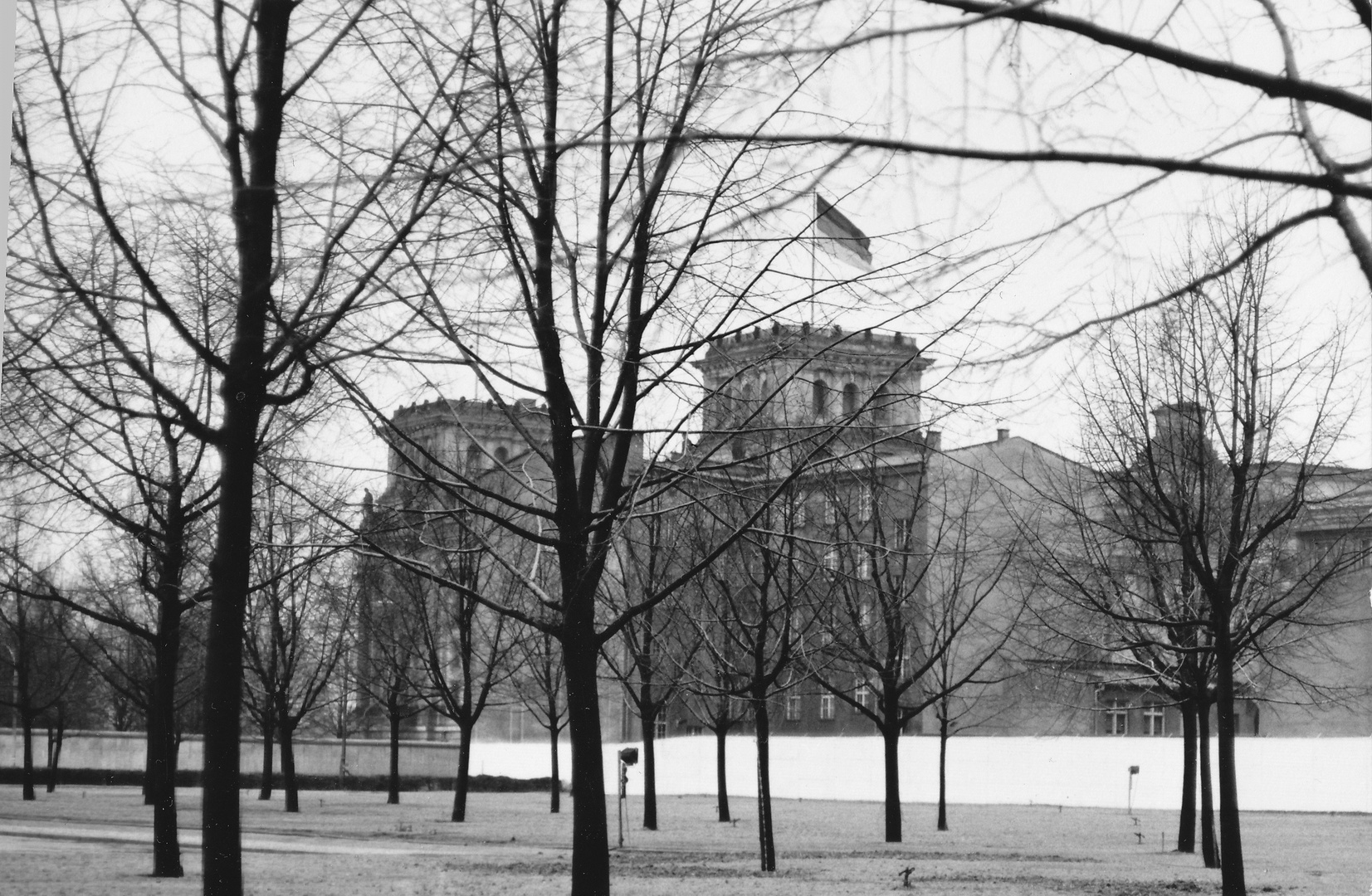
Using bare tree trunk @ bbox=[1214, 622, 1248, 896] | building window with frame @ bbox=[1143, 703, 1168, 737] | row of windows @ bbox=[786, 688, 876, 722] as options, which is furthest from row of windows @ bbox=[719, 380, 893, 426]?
row of windows @ bbox=[786, 688, 876, 722]

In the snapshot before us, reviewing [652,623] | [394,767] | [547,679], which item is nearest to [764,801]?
[652,623]

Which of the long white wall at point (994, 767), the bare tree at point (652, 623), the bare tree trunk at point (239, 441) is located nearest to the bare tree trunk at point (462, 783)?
the bare tree at point (652, 623)

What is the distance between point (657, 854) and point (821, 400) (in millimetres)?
10916

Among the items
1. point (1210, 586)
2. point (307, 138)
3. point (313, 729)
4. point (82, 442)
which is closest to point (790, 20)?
point (307, 138)

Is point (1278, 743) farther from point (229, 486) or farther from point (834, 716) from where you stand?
point (229, 486)

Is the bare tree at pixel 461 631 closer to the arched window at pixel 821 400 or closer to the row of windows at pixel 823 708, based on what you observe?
the row of windows at pixel 823 708

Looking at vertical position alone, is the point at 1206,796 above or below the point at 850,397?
below

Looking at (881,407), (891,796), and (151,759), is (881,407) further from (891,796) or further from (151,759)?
(891,796)

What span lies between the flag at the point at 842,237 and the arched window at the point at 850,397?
1290 mm

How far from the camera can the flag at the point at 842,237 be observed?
578cm

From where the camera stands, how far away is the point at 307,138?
5496mm

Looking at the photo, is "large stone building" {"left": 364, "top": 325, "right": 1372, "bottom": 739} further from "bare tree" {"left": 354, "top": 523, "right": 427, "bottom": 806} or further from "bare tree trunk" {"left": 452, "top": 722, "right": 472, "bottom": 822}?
"bare tree trunk" {"left": 452, "top": 722, "right": 472, "bottom": 822}

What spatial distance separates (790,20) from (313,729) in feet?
155

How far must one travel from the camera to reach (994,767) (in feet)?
112
